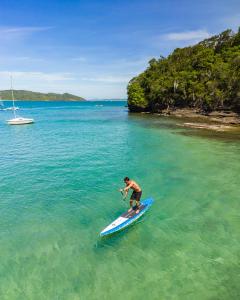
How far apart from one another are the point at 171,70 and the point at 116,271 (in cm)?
8816

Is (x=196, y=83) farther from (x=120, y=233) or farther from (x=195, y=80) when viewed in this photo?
(x=120, y=233)

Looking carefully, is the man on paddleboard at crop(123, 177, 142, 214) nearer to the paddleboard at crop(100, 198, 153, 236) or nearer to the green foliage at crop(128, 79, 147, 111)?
the paddleboard at crop(100, 198, 153, 236)

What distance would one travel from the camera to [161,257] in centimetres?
1209

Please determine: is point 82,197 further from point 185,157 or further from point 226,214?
point 185,157

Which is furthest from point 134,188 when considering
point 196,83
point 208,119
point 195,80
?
point 195,80

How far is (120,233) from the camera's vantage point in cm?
1384

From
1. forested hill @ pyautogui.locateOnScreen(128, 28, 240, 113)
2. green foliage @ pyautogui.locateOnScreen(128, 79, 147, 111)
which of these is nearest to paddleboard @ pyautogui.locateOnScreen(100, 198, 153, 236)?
forested hill @ pyautogui.locateOnScreen(128, 28, 240, 113)

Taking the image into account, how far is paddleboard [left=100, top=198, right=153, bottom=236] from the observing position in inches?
517

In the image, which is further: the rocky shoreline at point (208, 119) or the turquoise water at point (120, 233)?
the rocky shoreline at point (208, 119)

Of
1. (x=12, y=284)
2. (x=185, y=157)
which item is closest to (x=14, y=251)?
(x=12, y=284)

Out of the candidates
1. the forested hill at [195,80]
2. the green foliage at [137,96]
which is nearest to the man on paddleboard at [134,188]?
the forested hill at [195,80]

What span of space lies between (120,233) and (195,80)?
72828 mm

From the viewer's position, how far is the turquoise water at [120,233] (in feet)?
34.3

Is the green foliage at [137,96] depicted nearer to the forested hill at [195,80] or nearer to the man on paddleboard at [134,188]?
the forested hill at [195,80]
